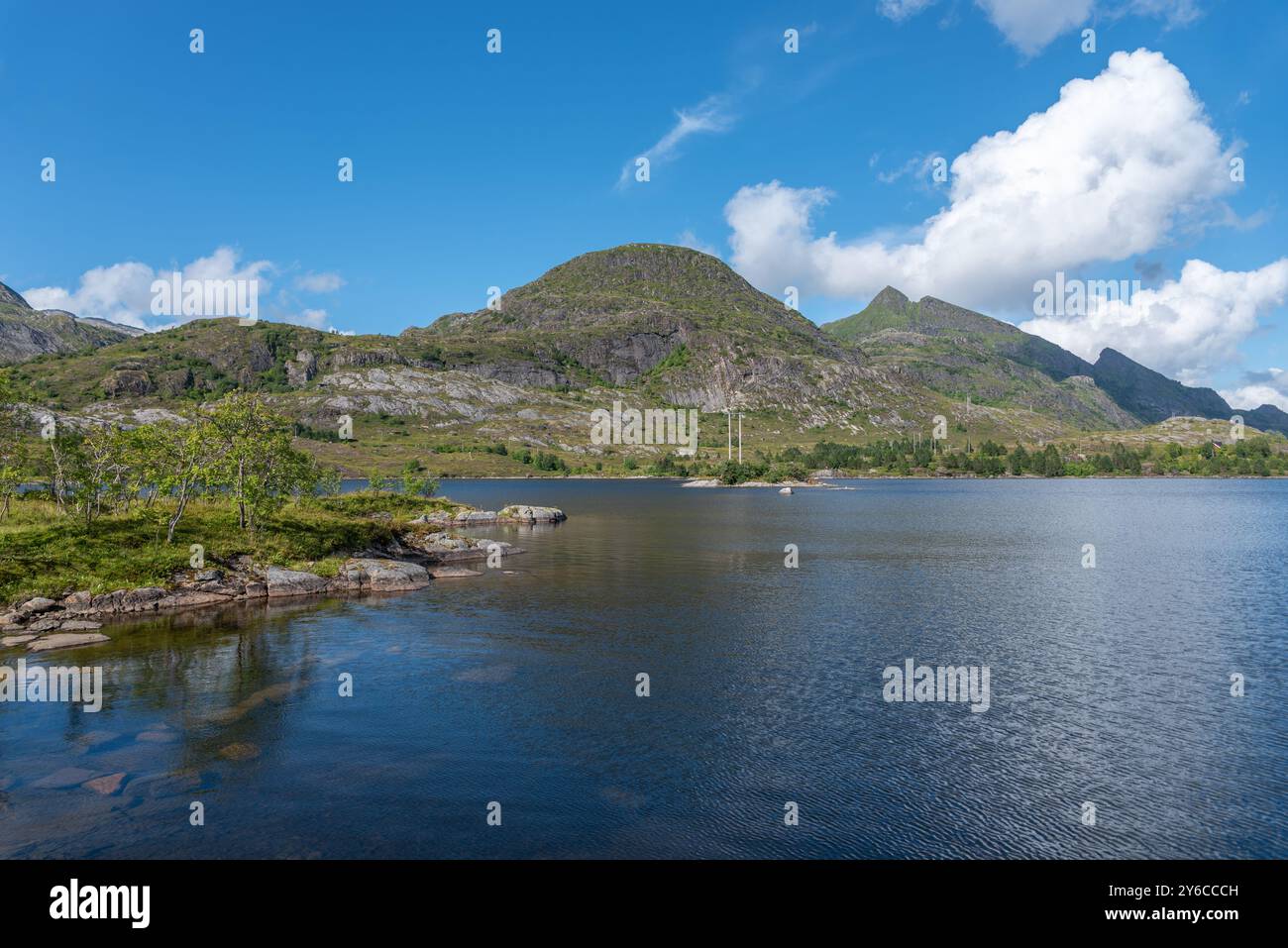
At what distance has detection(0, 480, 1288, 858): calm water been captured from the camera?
960 inches

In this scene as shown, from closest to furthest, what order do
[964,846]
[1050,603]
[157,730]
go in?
[964,846]
[157,730]
[1050,603]

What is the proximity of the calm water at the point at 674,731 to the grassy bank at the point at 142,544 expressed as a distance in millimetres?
8934

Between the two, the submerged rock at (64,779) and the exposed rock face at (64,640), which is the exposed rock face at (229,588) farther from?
the submerged rock at (64,779)

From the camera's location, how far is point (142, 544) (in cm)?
6431

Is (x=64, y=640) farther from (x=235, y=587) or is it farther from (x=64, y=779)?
A: (x=64, y=779)

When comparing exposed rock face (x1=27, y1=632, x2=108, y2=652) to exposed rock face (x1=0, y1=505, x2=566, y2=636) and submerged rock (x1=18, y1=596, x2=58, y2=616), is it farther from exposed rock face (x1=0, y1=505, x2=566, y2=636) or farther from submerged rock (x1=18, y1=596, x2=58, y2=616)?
submerged rock (x1=18, y1=596, x2=58, y2=616)

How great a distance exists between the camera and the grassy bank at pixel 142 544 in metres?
56.0

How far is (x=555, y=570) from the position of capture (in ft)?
281

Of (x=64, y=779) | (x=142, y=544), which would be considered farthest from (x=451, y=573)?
(x=64, y=779)

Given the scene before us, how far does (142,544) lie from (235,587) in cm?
937

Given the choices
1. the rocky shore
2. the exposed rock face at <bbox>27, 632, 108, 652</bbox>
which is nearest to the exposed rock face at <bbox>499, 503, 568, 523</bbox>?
the rocky shore
